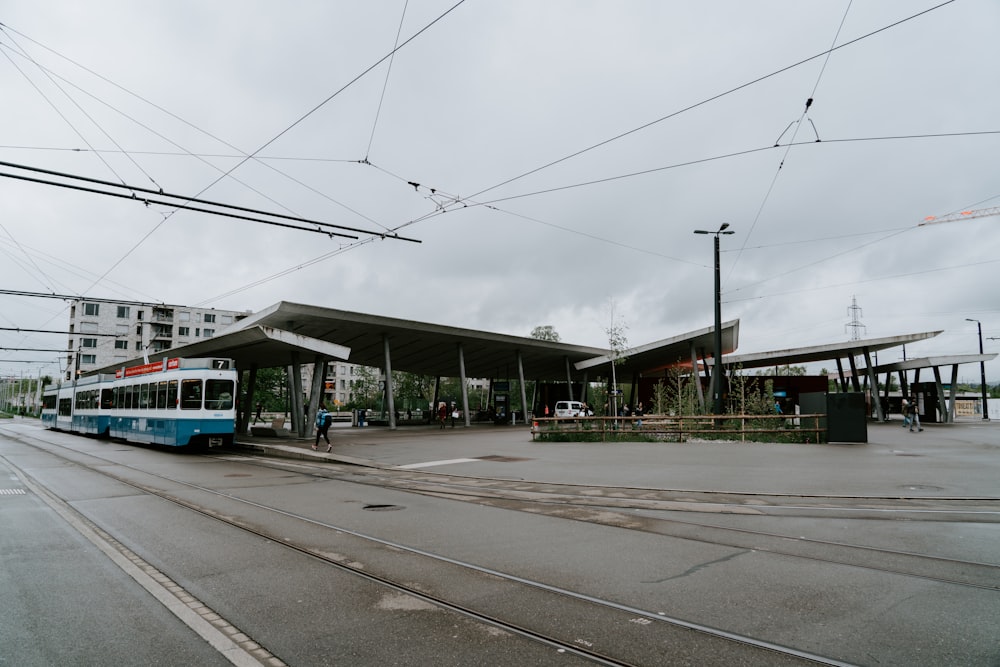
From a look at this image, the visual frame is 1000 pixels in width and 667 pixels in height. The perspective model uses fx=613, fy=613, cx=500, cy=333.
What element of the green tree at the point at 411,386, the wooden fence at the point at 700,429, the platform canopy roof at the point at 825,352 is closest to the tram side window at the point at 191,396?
the wooden fence at the point at 700,429

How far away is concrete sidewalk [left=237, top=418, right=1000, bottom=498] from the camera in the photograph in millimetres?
11836

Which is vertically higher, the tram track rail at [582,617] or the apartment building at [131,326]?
the apartment building at [131,326]

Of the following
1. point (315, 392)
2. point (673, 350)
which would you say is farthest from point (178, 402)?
point (673, 350)

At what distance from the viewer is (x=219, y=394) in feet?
74.8

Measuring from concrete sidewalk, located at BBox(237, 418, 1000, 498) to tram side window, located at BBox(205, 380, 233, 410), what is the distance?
Answer: 228 centimetres

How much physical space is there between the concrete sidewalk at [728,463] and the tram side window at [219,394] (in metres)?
2.28

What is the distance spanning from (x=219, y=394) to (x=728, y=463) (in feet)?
58.4

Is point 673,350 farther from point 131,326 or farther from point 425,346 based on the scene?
point 131,326

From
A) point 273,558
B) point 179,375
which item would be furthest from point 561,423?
point 273,558

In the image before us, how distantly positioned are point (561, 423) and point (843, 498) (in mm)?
20504

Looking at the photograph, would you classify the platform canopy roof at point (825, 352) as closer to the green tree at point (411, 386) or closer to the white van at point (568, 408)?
the white van at point (568, 408)

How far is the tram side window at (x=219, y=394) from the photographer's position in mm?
22531

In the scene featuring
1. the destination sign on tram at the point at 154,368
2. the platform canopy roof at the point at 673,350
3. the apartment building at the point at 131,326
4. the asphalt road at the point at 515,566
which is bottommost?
the asphalt road at the point at 515,566

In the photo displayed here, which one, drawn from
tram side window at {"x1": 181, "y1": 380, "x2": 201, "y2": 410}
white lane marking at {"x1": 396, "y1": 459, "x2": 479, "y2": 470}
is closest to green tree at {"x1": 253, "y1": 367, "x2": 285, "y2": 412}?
tram side window at {"x1": 181, "y1": 380, "x2": 201, "y2": 410}
